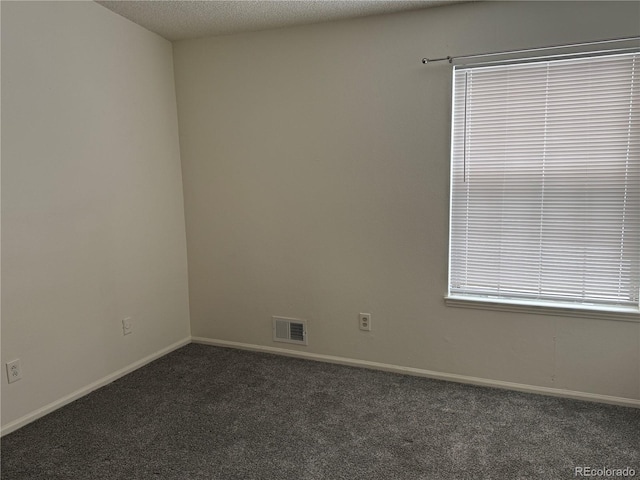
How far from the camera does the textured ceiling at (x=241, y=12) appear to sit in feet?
8.46

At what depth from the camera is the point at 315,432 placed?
2217mm

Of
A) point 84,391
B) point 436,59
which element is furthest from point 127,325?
point 436,59

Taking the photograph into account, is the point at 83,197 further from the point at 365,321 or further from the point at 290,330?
the point at 365,321

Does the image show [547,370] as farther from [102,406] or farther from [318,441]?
[102,406]

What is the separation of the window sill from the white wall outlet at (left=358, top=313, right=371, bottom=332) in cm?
54

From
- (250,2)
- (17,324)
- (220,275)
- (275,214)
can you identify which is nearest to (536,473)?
(275,214)

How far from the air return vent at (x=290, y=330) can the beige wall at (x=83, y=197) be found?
0.83 m

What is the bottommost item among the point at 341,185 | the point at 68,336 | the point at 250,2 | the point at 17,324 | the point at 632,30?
the point at 68,336

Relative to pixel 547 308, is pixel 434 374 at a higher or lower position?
lower

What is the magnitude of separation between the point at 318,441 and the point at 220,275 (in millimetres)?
1644

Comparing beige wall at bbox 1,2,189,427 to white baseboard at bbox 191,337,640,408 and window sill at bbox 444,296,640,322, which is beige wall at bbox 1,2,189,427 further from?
window sill at bbox 444,296,640,322

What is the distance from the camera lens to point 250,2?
8.44 ft

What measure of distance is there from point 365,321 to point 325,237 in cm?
64

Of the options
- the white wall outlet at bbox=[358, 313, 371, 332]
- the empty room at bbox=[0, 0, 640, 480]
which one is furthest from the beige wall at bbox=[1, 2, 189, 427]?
the white wall outlet at bbox=[358, 313, 371, 332]
